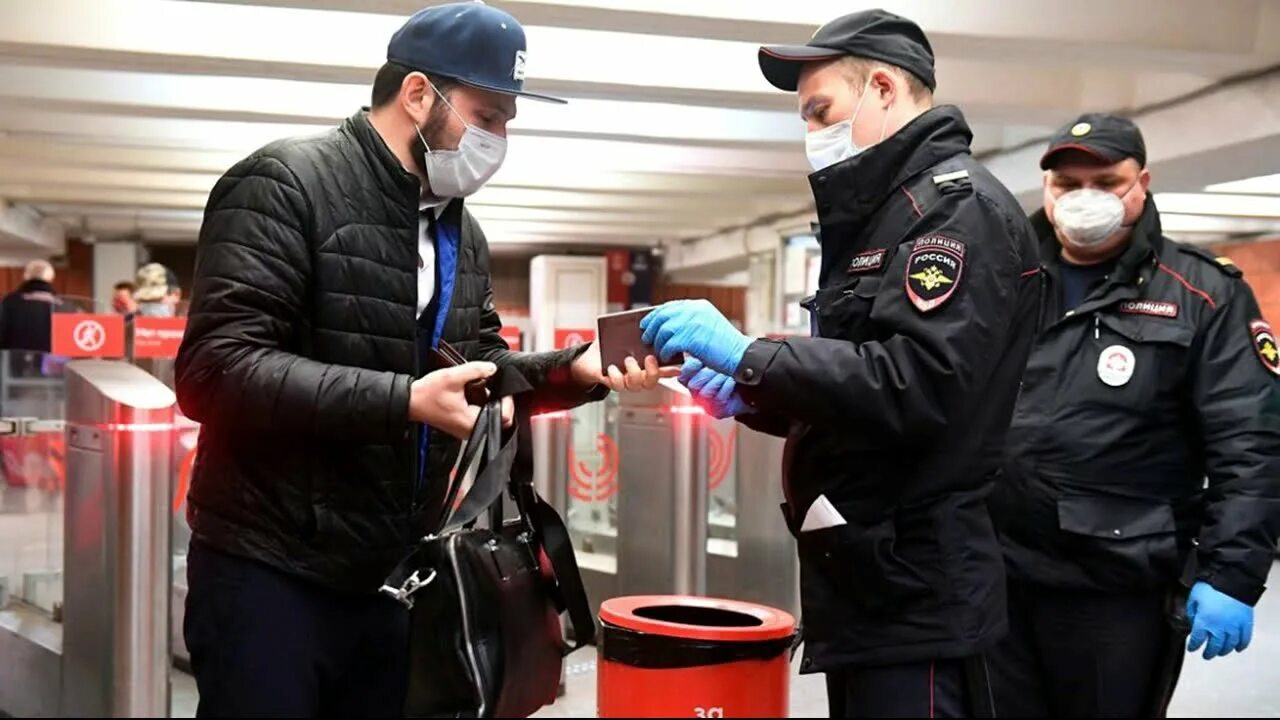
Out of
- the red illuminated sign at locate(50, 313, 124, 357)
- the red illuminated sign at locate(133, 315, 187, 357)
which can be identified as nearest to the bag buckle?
the red illuminated sign at locate(133, 315, 187, 357)

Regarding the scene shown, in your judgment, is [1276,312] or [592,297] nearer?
[1276,312]

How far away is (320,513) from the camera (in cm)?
173

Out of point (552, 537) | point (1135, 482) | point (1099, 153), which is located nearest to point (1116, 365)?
point (1135, 482)

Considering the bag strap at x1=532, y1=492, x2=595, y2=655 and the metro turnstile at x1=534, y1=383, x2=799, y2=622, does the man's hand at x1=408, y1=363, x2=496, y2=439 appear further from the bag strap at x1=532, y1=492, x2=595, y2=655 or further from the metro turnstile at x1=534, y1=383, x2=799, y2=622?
the metro turnstile at x1=534, y1=383, x2=799, y2=622

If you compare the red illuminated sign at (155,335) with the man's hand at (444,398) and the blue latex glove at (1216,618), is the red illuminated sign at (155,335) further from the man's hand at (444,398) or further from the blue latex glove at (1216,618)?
the blue latex glove at (1216,618)

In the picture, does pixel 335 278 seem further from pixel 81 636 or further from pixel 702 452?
pixel 702 452

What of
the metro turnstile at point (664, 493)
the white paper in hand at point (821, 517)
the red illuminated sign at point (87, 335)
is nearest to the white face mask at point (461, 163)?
the white paper in hand at point (821, 517)

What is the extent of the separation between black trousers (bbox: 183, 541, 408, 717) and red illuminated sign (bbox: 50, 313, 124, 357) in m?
6.94

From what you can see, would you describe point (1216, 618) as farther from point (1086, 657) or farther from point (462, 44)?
point (462, 44)

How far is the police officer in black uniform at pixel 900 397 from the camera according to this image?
1623 millimetres

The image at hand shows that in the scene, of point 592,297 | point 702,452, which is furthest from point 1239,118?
point 592,297

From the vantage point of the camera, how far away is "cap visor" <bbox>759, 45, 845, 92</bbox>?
189 centimetres

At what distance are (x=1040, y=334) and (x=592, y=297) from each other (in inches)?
498

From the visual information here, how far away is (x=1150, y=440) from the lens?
2.51 m
